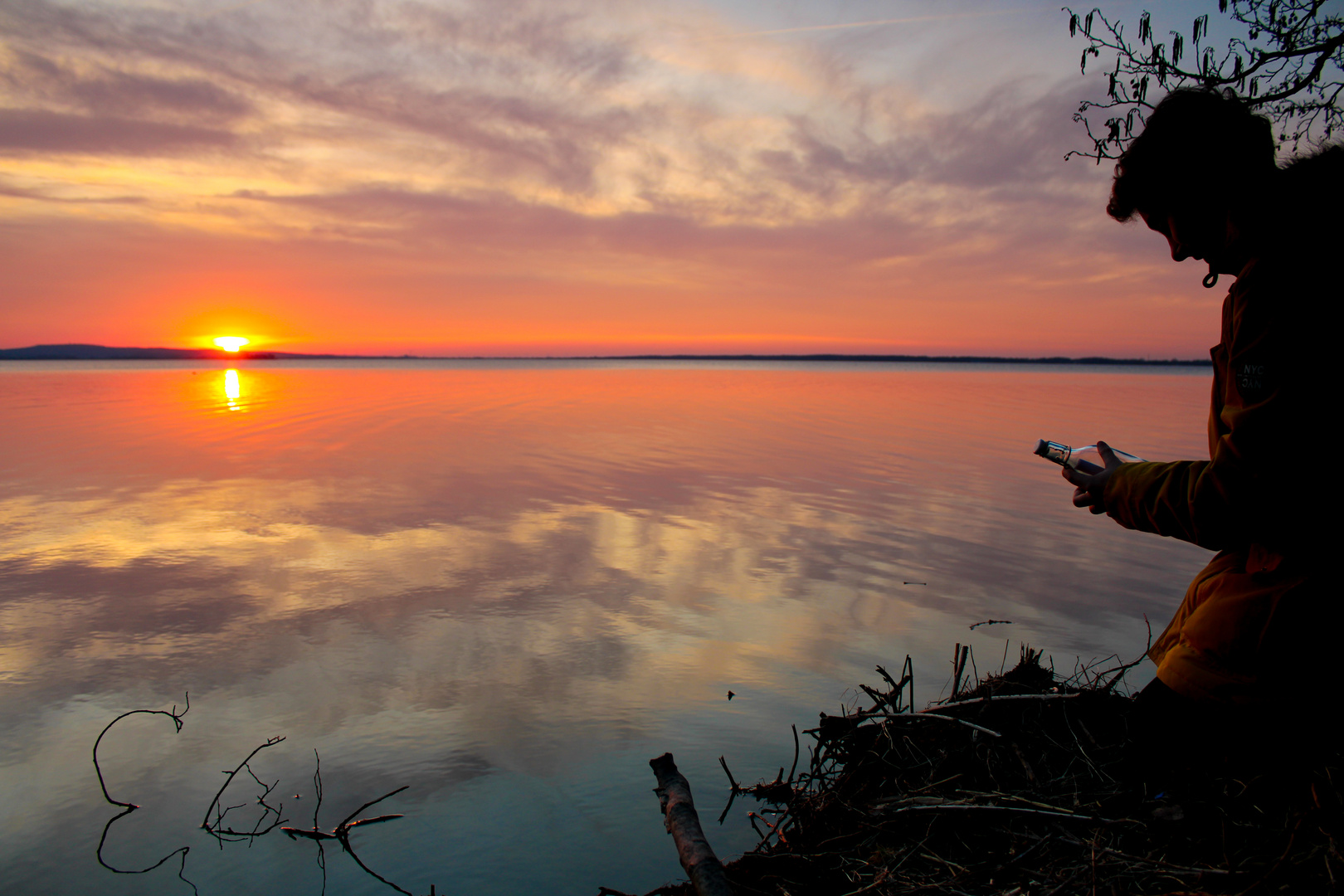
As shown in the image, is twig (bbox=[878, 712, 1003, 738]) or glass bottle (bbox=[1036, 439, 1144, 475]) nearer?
glass bottle (bbox=[1036, 439, 1144, 475])

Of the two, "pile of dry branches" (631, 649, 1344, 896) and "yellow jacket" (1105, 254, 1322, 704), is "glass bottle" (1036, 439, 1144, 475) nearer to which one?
"yellow jacket" (1105, 254, 1322, 704)

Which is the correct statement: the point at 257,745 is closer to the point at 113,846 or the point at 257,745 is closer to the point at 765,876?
the point at 113,846

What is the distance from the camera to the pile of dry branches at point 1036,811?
2613 mm

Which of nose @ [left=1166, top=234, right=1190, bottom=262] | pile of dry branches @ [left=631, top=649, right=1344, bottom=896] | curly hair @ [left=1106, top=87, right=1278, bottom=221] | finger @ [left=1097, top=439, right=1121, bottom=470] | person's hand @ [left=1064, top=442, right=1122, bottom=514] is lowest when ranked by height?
→ pile of dry branches @ [left=631, top=649, right=1344, bottom=896]

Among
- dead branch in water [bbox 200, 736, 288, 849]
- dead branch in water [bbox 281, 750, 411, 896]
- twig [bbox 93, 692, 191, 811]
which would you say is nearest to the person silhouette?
dead branch in water [bbox 281, 750, 411, 896]

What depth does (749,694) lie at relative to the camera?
5816mm

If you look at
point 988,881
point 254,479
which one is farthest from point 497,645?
point 254,479

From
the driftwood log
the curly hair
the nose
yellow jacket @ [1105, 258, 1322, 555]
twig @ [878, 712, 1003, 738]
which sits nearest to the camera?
yellow jacket @ [1105, 258, 1322, 555]

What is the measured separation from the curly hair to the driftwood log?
9.68ft

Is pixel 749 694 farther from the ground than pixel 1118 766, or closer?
closer

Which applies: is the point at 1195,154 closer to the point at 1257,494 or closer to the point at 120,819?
the point at 1257,494

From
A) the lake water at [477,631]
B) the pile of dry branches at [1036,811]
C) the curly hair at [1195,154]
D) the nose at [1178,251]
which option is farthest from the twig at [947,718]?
the curly hair at [1195,154]

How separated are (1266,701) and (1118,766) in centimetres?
157

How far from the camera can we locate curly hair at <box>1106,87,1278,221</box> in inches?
84.7
